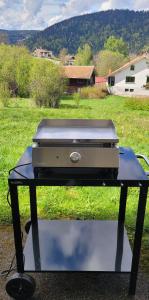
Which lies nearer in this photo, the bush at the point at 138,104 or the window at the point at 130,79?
the bush at the point at 138,104

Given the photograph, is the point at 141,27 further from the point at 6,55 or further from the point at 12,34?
the point at 6,55

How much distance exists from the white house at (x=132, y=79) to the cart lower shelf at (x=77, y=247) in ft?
100

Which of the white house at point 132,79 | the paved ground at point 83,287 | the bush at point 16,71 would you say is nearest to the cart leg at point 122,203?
the paved ground at point 83,287

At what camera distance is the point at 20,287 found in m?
1.87

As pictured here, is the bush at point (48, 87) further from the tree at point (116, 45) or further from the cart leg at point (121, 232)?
the tree at point (116, 45)

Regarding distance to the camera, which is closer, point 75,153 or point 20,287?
point 75,153

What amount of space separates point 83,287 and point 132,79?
32.2 meters

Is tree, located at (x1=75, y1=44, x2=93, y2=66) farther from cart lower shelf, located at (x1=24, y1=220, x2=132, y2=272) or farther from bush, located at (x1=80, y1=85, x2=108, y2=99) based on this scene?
cart lower shelf, located at (x1=24, y1=220, x2=132, y2=272)

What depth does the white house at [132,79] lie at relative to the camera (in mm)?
31391

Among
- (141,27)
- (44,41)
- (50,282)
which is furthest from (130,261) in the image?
(141,27)

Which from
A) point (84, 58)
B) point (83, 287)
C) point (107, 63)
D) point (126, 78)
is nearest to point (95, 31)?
point (84, 58)

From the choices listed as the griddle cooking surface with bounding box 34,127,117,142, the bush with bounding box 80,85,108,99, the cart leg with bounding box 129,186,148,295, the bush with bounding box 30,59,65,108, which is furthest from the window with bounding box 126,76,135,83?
the cart leg with bounding box 129,186,148,295

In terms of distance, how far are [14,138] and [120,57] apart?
4531cm

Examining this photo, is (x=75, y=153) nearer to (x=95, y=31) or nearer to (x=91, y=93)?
(x=91, y=93)
